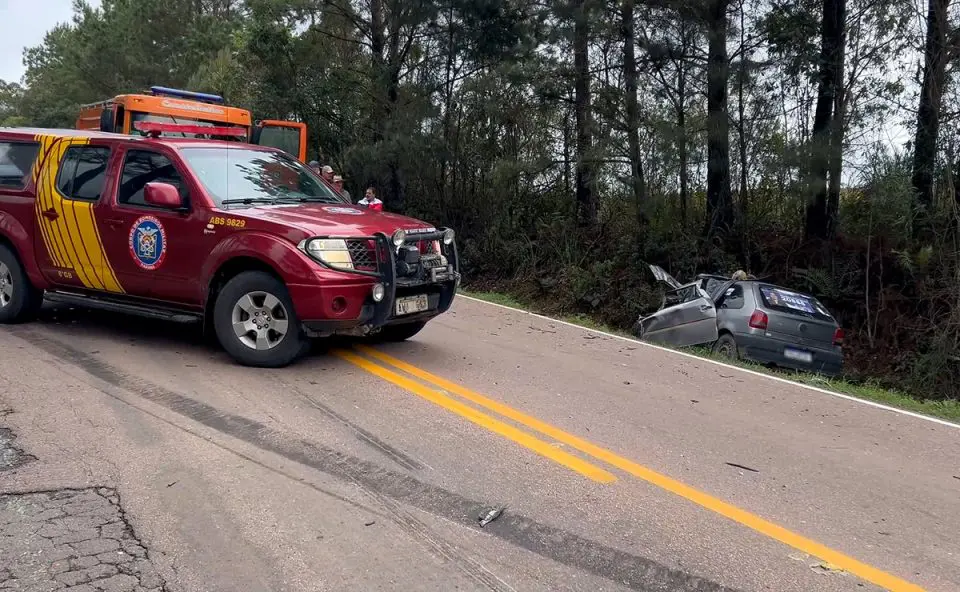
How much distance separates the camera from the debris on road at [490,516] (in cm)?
438

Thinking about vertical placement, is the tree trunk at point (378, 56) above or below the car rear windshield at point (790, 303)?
above

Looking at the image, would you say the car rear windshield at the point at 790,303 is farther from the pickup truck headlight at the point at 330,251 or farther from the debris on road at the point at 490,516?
the debris on road at the point at 490,516

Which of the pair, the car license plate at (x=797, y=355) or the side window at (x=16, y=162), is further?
the car license plate at (x=797, y=355)

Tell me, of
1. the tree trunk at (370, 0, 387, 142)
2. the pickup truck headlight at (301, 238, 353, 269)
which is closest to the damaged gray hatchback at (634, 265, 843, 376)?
the pickup truck headlight at (301, 238, 353, 269)

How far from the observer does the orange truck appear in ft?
44.9

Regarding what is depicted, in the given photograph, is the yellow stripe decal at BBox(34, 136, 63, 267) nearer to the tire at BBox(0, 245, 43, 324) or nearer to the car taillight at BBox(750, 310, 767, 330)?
the tire at BBox(0, 245, 43, 324)

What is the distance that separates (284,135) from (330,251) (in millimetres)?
10415

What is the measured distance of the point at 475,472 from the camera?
16.7 ft

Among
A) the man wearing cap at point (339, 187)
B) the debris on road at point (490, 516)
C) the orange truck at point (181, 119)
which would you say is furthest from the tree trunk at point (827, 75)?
the debris on road at point (490, 516)

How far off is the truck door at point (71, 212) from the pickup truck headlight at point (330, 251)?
2295mm

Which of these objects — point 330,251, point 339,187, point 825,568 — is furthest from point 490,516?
point 339,187

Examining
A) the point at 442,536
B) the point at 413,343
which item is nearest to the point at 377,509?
the point at 442,536

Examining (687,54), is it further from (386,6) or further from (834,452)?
(834,452)

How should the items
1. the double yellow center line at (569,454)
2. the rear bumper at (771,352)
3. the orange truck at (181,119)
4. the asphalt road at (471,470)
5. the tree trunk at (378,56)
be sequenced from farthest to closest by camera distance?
1. the tree trunk at (378,56)
2. the orange truck at (181,119)
3. the rear bumper at (771,352)
4. the double yellow center line at (569,454)
5. the asphalt road at (471,470)
